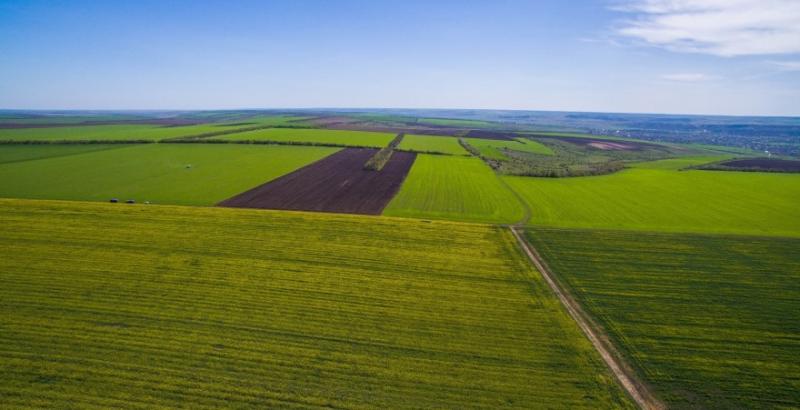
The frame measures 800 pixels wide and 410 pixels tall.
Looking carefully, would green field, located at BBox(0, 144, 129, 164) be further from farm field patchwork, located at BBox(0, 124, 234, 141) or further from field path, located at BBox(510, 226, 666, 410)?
field path, located at BBox(510, 226, 666, 410)

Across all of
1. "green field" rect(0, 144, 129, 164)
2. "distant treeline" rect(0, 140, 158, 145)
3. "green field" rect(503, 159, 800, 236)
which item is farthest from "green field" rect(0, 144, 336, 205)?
"green field" rect(503, 159, 800, 236)

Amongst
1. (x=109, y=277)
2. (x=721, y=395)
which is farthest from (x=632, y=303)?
(x=109, y=277)

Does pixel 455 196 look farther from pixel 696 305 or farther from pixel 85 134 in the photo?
pixel 85 134

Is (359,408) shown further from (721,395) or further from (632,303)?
(632,303)

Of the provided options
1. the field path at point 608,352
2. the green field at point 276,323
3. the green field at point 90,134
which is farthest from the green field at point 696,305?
the green field at point 90,134

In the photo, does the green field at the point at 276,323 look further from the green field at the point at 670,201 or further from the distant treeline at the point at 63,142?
the distant treeline at the point at 63,142

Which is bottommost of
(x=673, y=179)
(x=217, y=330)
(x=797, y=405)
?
(x=797, y=405)
